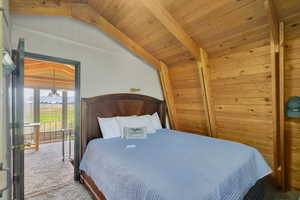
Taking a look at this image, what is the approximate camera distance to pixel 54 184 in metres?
2.37

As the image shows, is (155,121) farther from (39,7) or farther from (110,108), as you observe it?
(39,7)

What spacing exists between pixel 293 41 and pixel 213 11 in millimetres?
1124

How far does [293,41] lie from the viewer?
195cm

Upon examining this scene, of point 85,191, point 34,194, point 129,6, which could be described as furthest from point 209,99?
point 34,194

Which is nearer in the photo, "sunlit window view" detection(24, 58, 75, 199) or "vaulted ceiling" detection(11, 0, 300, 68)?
"vaulted ceiling" detection(11, 0, 300, 68)

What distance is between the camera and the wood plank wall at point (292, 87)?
1.90 m

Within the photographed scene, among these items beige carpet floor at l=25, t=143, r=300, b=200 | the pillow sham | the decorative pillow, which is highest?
the pillow sham

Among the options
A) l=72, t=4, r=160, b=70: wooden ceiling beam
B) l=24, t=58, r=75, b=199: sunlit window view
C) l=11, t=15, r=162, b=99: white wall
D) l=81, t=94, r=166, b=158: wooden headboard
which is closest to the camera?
l=11, t=15, r=162, b=99: white wall

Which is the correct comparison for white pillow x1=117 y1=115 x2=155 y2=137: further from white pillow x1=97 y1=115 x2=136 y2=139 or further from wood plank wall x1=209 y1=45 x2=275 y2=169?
wood plank wall x1=209 y1=45 x2=275 y2=169

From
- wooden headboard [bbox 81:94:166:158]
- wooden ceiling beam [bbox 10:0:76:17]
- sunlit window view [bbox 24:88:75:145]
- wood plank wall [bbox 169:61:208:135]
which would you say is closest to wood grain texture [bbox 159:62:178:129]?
wood plank wall [bbox 169:61:208:135]

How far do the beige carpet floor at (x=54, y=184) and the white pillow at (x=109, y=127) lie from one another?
887 mm

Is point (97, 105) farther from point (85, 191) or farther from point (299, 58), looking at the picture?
point (299, 58)

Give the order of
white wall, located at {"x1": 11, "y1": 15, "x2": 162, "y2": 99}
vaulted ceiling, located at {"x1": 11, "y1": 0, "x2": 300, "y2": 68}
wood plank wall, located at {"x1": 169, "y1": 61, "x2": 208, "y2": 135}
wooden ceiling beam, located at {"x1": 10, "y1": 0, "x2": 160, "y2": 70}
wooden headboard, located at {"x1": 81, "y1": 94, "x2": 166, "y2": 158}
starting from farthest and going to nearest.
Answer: wood plank wall, located at {"x1": 169, "y1": 61, "x2": 208, "y2": 135}, wooden headboard, located at {"x1": 81, "y1": 94, "x2": 166, "y2": 158}, white wall, located at {"x1": 11, "y1": 15, "x2": 162, "y2": 99}, wooden ceiling beam, located at {"x1": 10, "y1": 0, "x2": 160, "y2": 70}, vaulted ceiling, located at {"x1": 11, "y1": 0, "x2": 300, "y2": 68}

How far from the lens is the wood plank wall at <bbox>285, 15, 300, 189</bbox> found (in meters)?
1.90
